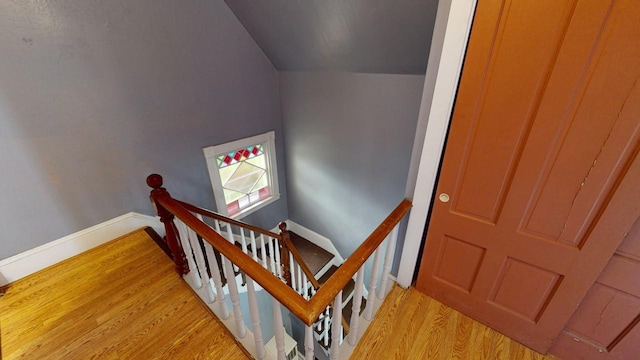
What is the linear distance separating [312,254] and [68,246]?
2834mm

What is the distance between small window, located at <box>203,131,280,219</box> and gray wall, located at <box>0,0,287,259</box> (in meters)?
0.22

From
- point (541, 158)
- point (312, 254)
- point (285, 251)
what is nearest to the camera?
point (541, 158)

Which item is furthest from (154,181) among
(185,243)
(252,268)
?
(252,268)

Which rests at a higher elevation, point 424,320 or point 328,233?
point 424,320

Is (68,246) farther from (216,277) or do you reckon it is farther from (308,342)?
(308,342)

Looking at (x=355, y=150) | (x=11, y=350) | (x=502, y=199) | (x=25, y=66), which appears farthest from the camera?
(x=355, y=150)

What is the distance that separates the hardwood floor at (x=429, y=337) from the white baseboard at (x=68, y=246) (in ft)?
7.20

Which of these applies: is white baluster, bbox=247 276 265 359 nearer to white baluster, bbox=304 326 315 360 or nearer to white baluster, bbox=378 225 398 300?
white baluster, bbox=304 326 315 360

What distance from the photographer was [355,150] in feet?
9.83

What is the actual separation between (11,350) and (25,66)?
5.52ft

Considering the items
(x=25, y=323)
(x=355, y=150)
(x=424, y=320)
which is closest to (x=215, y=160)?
(x=355, y=150)

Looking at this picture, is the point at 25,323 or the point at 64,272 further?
the point at 64,272

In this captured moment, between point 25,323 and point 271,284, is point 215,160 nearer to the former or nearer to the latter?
point 25,323

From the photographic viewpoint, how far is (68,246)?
192 cm
